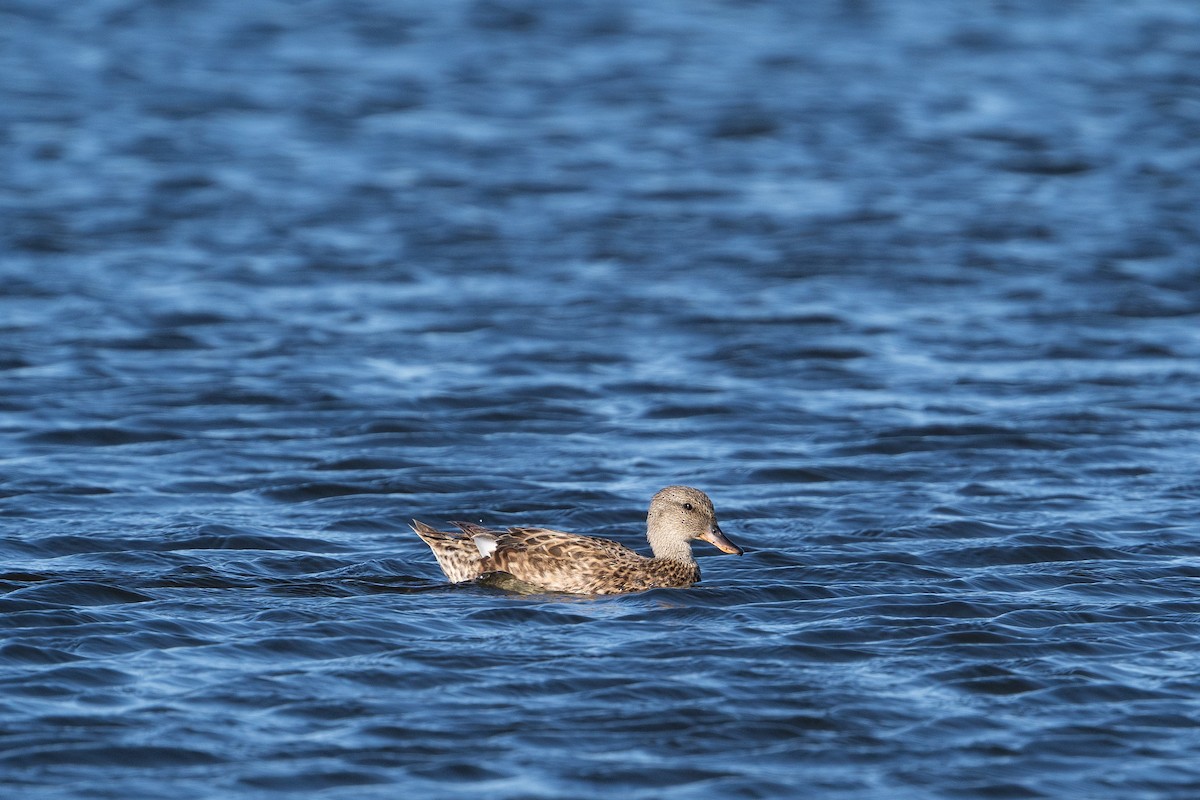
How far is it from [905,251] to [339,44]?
16.0 m

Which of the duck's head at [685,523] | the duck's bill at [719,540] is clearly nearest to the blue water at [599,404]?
the duck's bill at [719,540]

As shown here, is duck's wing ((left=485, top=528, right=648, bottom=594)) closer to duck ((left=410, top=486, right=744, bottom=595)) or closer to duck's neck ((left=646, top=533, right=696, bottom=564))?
duck ((left=410, top=486, right=744, bottom=595))

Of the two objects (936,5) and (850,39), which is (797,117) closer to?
(850,39)

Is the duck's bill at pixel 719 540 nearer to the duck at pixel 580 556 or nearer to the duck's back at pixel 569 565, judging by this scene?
the duck at pixel 580 556

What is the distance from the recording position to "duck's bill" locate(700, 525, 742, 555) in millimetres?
12180

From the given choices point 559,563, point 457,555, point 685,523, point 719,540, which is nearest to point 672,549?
point 685,523

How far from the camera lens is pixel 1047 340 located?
64.1 feet

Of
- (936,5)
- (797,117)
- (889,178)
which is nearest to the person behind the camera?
(889,178)

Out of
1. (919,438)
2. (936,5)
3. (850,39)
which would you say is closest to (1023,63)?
(850,39)

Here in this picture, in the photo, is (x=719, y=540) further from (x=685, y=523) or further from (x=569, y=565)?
(x=569, y=565)

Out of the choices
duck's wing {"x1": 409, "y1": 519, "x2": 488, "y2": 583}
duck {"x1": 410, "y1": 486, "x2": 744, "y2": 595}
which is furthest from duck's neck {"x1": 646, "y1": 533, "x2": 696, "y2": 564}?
duck's wing {"x1": 409, "y1": 519, "x2": 488, "y2": 583}

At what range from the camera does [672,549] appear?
40.0 ft

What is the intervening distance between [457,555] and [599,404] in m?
5.35

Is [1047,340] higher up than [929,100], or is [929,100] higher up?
[929,100]
